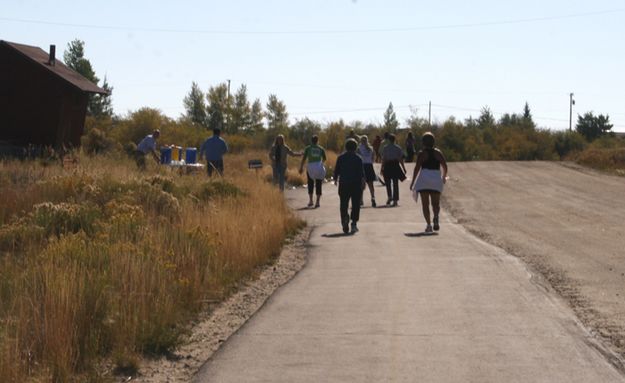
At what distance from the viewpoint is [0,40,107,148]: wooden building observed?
33500 millimetres

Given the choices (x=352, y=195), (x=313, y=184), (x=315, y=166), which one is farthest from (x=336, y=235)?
(x=313, y=184)

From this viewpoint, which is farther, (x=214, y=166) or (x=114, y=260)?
(x=214, y=166)

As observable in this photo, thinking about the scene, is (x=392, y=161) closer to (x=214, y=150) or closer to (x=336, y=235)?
(x=214, y=150)

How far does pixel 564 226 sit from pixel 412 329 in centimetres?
1180

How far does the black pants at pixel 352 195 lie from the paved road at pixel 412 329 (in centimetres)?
398

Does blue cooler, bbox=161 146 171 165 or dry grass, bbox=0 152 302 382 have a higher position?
blue cooler, bbox=161 146 171 165

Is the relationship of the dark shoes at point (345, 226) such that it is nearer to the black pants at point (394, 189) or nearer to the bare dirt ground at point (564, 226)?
the bare dirt ground at point (564, 226)

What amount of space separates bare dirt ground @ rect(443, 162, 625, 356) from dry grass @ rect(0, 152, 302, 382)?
12.9ft

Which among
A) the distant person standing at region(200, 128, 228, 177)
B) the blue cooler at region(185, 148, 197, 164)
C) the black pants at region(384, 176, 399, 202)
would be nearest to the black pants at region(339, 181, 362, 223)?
the black pants at region(384, 176, 399, 202)

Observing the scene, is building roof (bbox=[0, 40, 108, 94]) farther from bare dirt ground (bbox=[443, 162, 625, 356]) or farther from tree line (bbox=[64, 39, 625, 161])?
tree line (bbox=[64, 39, 625, 161])

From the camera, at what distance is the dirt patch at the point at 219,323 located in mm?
8219

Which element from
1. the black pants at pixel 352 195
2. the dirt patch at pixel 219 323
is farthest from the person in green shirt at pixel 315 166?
the dirt patch at pixel 219 323

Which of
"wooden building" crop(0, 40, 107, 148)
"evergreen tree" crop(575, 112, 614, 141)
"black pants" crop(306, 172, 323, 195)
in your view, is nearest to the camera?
Answer: "black pants" crop(306, 172, 323, 195)

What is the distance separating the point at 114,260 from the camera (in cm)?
1087
